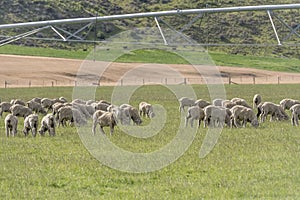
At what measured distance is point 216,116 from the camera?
85.1 ft

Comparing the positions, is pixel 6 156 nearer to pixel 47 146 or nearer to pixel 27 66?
pixel 47 146

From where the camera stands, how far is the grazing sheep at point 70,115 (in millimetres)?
25797

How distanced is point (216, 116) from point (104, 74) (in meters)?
59.2

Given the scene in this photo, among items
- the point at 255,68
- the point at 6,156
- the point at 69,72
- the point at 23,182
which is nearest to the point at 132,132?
the point at 6,156

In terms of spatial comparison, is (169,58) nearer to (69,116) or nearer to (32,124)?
(69,116)

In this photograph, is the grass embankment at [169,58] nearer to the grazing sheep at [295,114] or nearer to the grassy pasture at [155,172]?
the grazing sheep at [295,114]

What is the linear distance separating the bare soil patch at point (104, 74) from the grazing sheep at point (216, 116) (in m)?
44.0

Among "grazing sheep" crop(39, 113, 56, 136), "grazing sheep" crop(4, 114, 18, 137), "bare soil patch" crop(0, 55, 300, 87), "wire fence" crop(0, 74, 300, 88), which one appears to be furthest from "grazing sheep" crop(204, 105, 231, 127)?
"bare soil patch" crop(0, 55, 300, 87)

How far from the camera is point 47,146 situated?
2027cm

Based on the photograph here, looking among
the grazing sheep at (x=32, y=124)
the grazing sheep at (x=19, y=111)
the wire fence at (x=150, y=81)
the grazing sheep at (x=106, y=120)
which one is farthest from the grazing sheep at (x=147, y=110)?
the wire fence at (x=150, y=81)

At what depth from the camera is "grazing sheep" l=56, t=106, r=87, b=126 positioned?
25.8 metres

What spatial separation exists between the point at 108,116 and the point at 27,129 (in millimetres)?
2868

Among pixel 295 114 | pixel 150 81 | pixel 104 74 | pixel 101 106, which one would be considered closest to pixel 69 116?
pixel 101 106

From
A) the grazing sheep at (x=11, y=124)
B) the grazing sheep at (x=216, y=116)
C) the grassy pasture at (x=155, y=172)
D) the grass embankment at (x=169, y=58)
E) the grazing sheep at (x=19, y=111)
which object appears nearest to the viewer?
the grassy pasture at (x=155, y=172)
